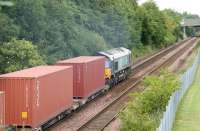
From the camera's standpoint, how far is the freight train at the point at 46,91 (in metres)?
22.8

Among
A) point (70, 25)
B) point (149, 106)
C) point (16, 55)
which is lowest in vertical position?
point (149, 106)

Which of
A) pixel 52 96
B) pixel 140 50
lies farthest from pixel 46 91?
pixel 140 50

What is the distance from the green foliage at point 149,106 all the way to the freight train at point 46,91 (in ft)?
13.0

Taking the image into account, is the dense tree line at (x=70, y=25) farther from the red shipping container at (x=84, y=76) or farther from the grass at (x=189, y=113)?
the grass at (x=189, y=113)

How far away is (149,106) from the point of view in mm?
25797

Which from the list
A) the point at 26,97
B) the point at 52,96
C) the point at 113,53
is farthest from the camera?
the point at 113,53

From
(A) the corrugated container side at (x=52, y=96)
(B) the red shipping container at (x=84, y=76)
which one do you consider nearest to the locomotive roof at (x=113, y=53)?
(B) the red shipping container at (x=84, y=76)

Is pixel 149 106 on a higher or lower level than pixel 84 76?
lower

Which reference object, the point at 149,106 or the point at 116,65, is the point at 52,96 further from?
the point at 116,65

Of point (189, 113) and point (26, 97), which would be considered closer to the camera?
point (26, 97)

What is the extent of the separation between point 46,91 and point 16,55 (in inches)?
511

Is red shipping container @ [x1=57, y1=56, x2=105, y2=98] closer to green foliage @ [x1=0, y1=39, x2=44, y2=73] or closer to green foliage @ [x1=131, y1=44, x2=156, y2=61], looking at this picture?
green foliage @ [x1=0, y1=39, x2=44, y2=73]

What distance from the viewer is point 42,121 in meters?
24.5

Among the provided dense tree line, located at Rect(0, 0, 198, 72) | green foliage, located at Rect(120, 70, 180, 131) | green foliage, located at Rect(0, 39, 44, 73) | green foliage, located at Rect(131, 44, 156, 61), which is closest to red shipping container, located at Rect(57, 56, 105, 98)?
green foliage, located at Rect(0, 39, 44, 73)
